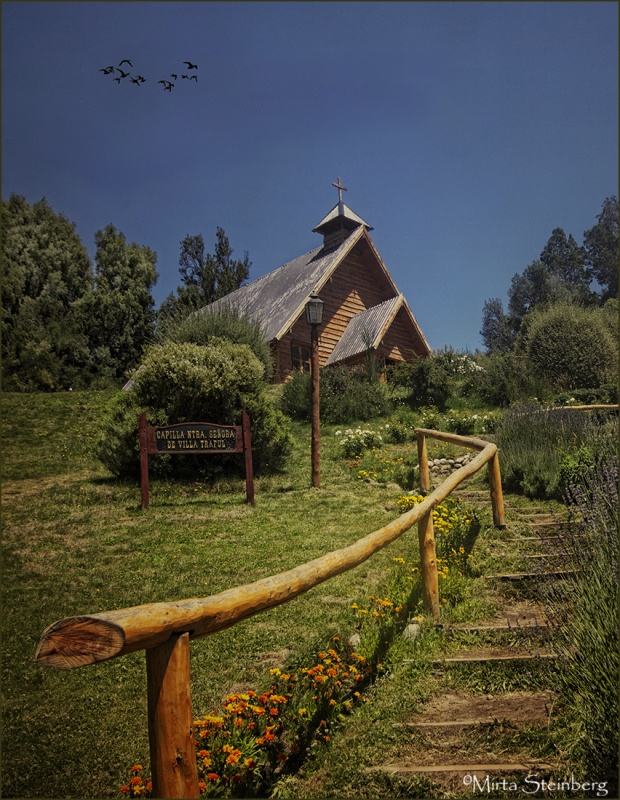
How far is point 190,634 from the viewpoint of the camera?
7.67ft

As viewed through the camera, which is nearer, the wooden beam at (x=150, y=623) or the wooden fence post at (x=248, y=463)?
the wooden beam at (x=150, y=623)

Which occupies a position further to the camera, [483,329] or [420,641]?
[483,329]

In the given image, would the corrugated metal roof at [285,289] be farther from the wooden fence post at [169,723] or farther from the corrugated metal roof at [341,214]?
the wooden fence post at [169,723]

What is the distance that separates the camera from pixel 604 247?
5125 cm

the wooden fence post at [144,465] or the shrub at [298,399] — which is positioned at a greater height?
the shrub at [298,399]

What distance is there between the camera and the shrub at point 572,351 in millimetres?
21250

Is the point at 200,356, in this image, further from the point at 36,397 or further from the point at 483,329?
the point at 483,329

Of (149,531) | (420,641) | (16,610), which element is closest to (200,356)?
(149,531)

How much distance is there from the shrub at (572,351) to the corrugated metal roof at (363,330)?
19.1 ft

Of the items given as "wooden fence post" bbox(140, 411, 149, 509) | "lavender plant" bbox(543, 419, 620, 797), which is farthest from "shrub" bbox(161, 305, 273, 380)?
"lavender plant" bbox(543, 419, 620, 797)

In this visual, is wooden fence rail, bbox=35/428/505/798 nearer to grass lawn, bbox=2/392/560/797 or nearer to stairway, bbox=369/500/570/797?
grass lawn, bbox=2/392/560/797

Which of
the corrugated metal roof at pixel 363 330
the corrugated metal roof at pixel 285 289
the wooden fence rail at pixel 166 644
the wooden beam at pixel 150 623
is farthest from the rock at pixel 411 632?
the corrugated metal roof at pixel 363 330

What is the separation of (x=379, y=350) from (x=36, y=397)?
44.1ft

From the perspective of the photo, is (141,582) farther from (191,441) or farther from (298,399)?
(298,399)
